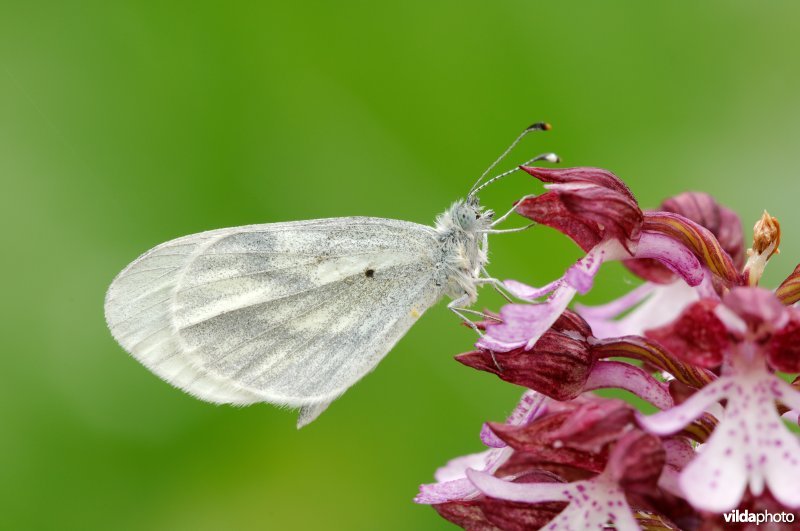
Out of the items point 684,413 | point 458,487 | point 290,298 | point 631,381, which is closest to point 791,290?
point 631,381

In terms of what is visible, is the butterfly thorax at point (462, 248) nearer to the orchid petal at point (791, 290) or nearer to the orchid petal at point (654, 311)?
the orchid petal at point (654, 311)

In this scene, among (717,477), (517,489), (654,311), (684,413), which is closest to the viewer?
(717,477)

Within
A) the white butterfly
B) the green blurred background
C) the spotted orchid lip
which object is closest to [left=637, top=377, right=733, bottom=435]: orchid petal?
the spotted orchid lip

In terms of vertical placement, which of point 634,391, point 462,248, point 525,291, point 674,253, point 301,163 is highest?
point 301,163

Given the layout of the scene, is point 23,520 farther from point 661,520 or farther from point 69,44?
point 661,520

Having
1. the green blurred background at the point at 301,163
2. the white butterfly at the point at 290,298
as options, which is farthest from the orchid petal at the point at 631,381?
the green blurred background at the point at 301,163

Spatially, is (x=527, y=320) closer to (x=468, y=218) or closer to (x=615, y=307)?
(x=615, y=307)

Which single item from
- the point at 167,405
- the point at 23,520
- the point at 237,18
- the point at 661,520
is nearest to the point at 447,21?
the point at 237,18

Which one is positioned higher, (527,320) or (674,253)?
(674,253)

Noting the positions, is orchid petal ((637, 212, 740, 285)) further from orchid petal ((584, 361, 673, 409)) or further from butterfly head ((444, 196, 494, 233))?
butterfly head ((444, 196, 494, 233))
